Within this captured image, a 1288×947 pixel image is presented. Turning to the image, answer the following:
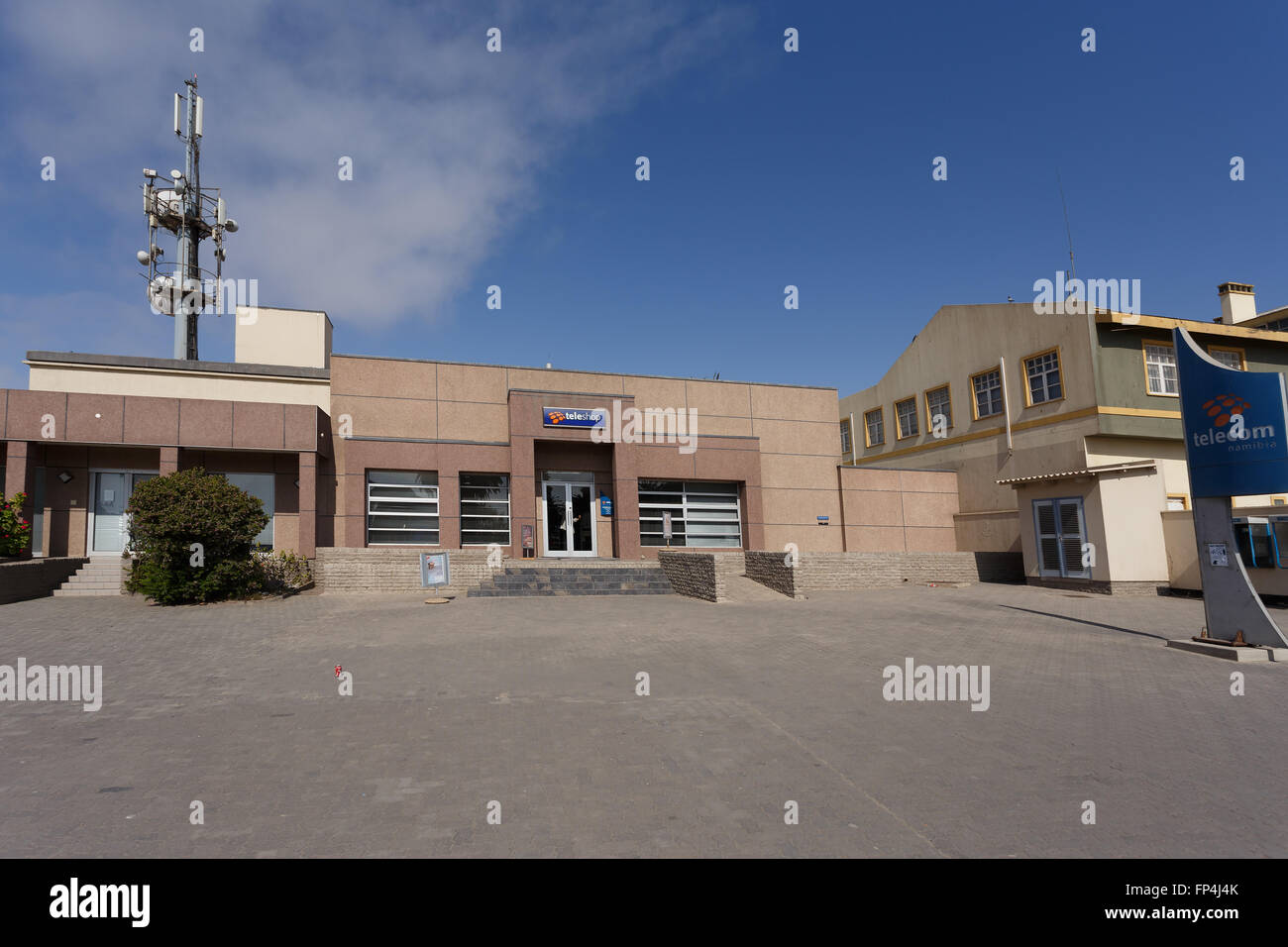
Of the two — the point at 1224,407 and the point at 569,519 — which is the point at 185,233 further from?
the point at 1224,407

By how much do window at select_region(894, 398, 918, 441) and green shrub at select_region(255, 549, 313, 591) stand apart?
962 inches

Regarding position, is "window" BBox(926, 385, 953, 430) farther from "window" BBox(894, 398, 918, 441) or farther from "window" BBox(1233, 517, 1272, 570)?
"window" BBox(1233, 517, 1272, 570)

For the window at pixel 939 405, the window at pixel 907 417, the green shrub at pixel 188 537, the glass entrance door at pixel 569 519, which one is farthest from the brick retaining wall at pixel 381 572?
the window at pixel 907 417

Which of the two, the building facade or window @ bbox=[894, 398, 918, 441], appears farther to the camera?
window @ bbox=[894, 398, 918, 441]

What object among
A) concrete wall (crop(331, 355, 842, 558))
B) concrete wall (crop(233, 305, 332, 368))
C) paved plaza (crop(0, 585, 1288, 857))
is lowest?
paved plaza (crop(0, 585, 1288, 857))

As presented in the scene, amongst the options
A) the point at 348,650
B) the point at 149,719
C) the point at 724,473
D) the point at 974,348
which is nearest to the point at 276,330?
the point at 724,473

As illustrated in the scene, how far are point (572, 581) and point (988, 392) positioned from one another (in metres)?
18.0

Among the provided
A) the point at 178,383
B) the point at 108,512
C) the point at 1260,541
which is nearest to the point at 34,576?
the point at 108,512

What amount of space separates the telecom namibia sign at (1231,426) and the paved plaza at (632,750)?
2671 mm

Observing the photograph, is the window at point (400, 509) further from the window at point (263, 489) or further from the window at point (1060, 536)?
the window at point (1060, 536)

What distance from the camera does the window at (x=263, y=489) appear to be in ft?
65.4

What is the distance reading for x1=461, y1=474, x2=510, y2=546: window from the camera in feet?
73.1

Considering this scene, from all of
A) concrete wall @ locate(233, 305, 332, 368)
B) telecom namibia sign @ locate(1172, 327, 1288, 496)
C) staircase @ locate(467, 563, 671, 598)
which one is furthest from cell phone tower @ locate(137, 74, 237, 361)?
telecom namibia sign @ locate(1172, 327, 1288, 496)
